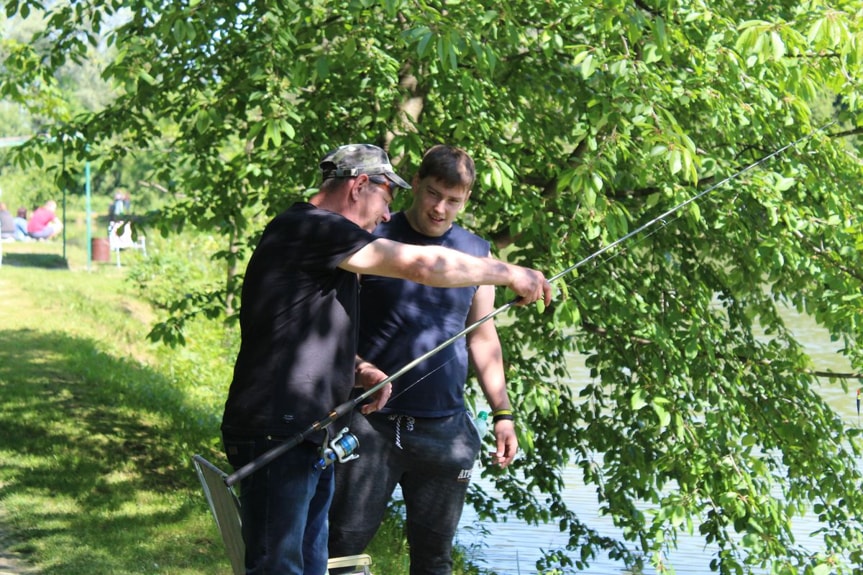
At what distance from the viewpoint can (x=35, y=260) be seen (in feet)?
73.3

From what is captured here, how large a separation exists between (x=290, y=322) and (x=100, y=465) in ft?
15.2

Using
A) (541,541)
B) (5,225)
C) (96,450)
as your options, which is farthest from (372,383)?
(5,225)

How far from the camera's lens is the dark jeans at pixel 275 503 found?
3.24 m

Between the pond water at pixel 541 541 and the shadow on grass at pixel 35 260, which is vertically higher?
the shadow on grass at pixel 35 260

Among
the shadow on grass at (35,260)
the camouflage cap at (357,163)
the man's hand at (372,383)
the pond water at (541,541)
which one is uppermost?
the shadow on grass at (35,260)

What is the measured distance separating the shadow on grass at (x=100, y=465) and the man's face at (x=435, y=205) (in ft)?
7.77

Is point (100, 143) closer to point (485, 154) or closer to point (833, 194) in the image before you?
point (485, 154)

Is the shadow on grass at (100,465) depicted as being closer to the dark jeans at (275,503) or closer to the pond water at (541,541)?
the pond water at (541,541)

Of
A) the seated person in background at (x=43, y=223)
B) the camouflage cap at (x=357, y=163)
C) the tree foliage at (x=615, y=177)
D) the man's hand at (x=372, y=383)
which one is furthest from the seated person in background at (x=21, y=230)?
the camouflage cap at (x=357, y=163)

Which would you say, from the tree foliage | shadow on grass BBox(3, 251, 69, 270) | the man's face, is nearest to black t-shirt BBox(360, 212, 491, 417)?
the man's face

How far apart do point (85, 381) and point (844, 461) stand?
6466mm

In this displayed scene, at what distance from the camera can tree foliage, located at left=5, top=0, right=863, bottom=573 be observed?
5.85m

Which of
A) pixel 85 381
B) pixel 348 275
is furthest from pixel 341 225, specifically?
pixel 85 381

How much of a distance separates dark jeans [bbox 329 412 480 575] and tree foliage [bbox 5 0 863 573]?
179 centimetres
